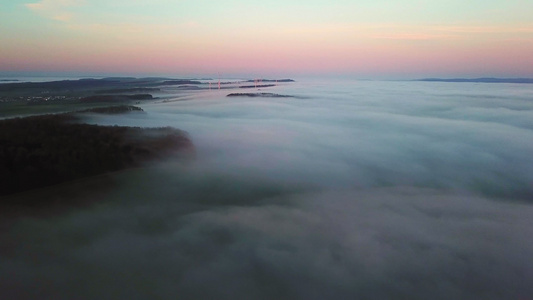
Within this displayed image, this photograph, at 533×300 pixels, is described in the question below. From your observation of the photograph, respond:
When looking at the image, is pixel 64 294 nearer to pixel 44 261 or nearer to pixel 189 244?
pixel 44 261

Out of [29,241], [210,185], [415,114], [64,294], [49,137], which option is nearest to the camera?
[64,294]

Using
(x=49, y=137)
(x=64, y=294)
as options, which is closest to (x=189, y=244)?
(x=64, y=294)

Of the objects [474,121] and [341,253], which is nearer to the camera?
[341,253]

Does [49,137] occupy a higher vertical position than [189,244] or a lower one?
higher

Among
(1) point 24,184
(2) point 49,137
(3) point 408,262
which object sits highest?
(2) point 49,137

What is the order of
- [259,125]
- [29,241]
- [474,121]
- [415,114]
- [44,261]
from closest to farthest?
[44,261], [29,241], [259,125], [474,121], [415,114]

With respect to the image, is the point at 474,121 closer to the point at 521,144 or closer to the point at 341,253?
the point at 521,144

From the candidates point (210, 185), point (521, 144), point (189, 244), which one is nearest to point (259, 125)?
point (210, 185)
